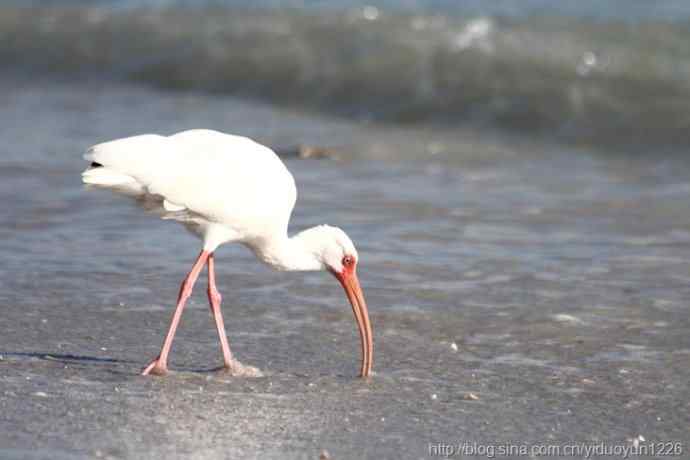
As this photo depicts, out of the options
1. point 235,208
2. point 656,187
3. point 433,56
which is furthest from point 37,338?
point 433,56

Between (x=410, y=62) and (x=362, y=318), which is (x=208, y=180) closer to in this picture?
(x=362, y=318)

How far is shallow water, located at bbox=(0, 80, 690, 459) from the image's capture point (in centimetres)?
651

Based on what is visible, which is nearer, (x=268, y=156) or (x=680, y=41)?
(x=268, y=156)

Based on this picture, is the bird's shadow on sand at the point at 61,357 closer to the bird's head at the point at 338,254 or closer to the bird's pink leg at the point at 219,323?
the bird's pink leg at the point at 219,323

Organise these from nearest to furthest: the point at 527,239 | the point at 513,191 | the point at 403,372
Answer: the point at 403,372 → the point at 527,239 → the point at 513,191

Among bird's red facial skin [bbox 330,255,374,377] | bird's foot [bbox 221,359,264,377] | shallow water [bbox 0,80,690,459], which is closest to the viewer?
shallow water [bbox 0,80,690,459]

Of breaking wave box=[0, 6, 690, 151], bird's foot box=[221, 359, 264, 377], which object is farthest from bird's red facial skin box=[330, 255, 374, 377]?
breaking wave box=[0, 6, 690, 151]

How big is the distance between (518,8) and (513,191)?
8.27m

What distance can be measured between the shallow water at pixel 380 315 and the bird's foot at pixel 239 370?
0.33ft

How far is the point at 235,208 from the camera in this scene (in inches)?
300

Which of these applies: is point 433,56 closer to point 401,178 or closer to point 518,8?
point 518,8

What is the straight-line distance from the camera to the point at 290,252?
7.86m

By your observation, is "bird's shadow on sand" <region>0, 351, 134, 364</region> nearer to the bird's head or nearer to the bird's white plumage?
the bird's white plumage

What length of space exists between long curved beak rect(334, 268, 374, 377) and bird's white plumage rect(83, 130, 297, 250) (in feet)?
1.41
